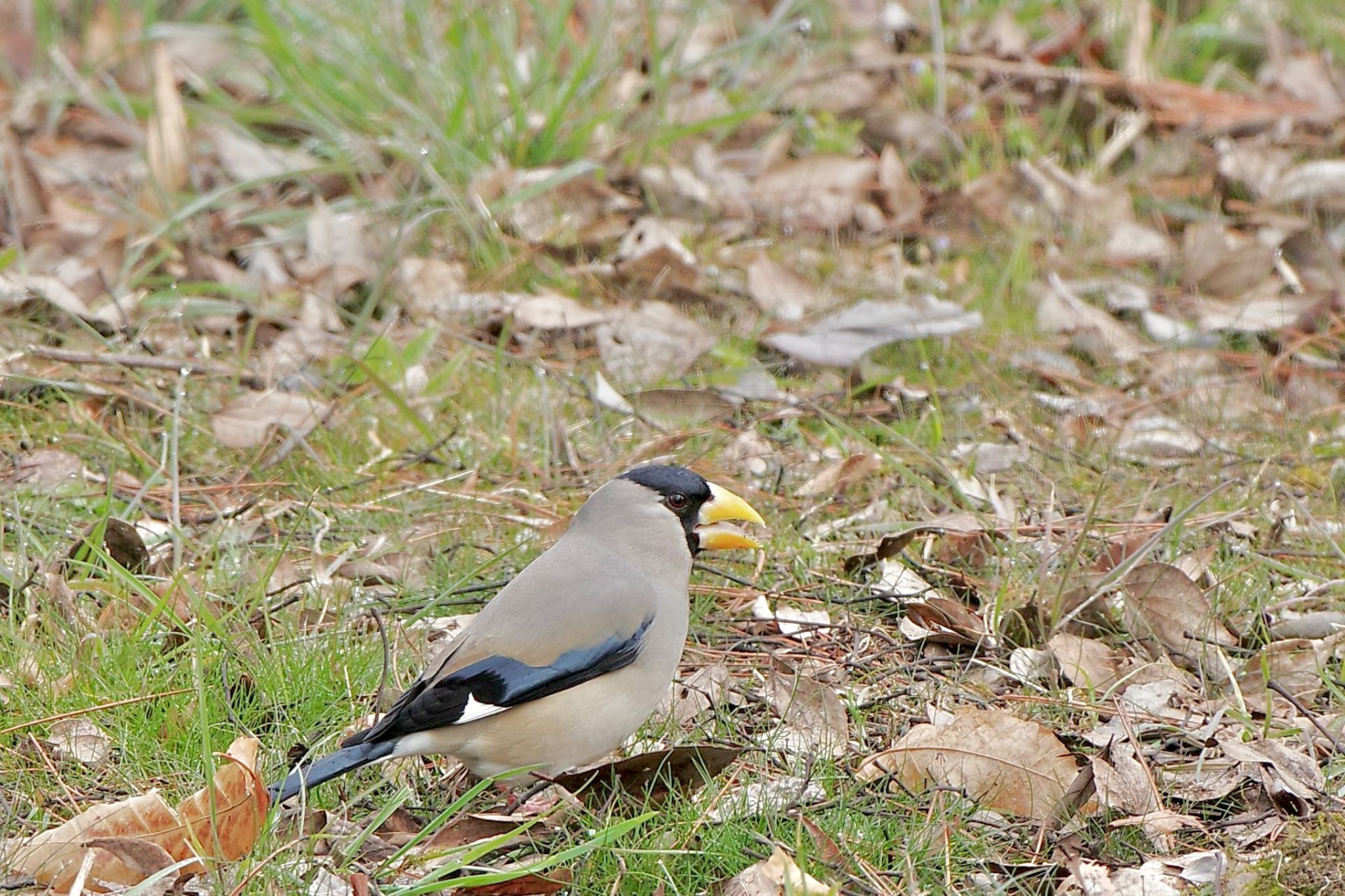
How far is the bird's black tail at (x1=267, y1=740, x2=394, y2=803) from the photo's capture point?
3.18 metres

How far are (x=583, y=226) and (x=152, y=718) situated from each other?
3181 millimetres

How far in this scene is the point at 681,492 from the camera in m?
4.01

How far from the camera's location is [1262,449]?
514cm

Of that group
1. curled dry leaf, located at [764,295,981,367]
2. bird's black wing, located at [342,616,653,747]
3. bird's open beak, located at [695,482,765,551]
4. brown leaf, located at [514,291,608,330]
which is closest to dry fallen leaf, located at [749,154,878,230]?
curled dry leaf, located at [764,295,981,367]

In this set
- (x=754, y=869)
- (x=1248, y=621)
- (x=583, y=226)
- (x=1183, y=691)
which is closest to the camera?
(x=754, y=869)

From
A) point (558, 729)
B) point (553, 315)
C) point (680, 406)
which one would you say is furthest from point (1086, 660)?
point (553, 315)

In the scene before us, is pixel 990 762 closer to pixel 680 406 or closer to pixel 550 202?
pixel 680 406

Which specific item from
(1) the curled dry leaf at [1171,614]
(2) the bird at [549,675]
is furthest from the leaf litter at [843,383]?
(2) the bird at [549,675]

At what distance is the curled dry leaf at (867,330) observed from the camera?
18.2 feet

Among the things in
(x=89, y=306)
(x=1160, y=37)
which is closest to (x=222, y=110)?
(x=89, y=306)

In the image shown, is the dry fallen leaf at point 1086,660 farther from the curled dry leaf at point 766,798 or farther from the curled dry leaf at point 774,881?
the curled dry leaf at point 774,881

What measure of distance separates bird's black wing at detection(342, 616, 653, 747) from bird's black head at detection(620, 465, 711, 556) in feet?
1.35

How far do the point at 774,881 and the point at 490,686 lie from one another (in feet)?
2.54

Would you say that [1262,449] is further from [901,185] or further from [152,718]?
[152,718]
